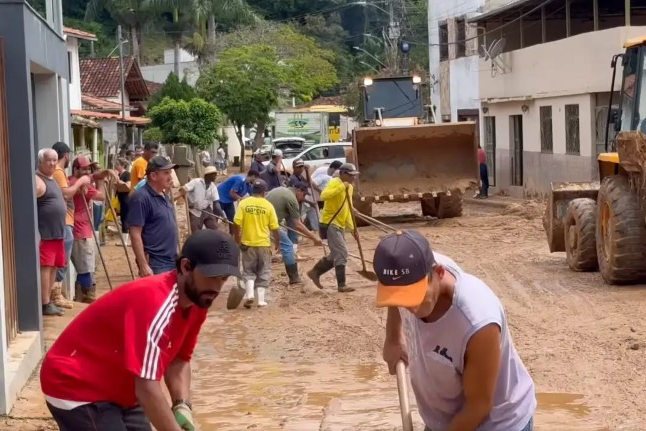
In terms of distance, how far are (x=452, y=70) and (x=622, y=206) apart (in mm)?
25268

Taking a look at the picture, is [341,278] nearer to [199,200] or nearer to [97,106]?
[199,200]

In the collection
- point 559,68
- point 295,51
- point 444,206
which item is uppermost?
point 295,51

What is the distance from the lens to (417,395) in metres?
4.10

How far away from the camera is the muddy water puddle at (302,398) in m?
7.73

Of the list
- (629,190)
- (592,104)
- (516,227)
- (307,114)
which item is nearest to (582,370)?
(629,190)

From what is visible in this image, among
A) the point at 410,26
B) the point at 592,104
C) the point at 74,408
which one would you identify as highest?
the point at 410,26

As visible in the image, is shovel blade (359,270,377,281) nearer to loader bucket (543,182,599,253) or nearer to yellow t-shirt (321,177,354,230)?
yellow t-shirt (321,177,354,230)

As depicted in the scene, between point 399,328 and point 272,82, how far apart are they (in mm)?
46506

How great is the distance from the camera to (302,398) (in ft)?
28.3

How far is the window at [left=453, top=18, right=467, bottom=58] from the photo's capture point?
36531mm

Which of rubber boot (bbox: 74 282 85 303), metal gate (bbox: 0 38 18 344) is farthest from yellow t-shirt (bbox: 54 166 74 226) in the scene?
metal gate (bbox: 0 38 18 344)

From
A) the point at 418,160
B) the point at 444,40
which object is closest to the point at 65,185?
the point at 418,160

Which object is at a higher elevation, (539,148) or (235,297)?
(539,148)

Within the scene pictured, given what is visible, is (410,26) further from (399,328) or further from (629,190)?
(399,328)
